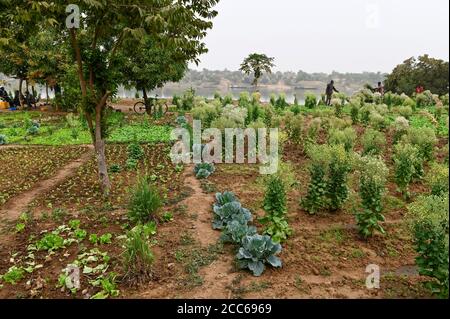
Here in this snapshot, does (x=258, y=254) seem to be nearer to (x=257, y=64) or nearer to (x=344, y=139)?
(x=344, y=139)

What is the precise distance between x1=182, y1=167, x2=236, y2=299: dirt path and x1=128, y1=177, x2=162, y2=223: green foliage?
0.82m

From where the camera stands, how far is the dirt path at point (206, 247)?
5.05 m

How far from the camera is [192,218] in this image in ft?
24.3

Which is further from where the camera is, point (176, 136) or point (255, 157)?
point (176, 136)

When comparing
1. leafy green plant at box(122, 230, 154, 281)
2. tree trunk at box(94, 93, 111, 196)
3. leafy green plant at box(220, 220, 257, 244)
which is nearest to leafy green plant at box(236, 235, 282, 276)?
leafy green plant at box(220, 220, 257, 244)

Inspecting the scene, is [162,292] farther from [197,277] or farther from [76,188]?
[76,188]

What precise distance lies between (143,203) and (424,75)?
30.2 meters

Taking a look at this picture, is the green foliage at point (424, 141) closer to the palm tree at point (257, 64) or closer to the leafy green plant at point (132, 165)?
the leafy green plant at point (132, 165)

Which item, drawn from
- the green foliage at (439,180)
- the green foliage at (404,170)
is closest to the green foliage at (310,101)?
the green foliage at (404,170)

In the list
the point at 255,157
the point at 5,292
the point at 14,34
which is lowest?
the point at 5,292

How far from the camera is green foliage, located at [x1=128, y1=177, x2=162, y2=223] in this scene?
690 centimetres

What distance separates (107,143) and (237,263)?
9739mm
